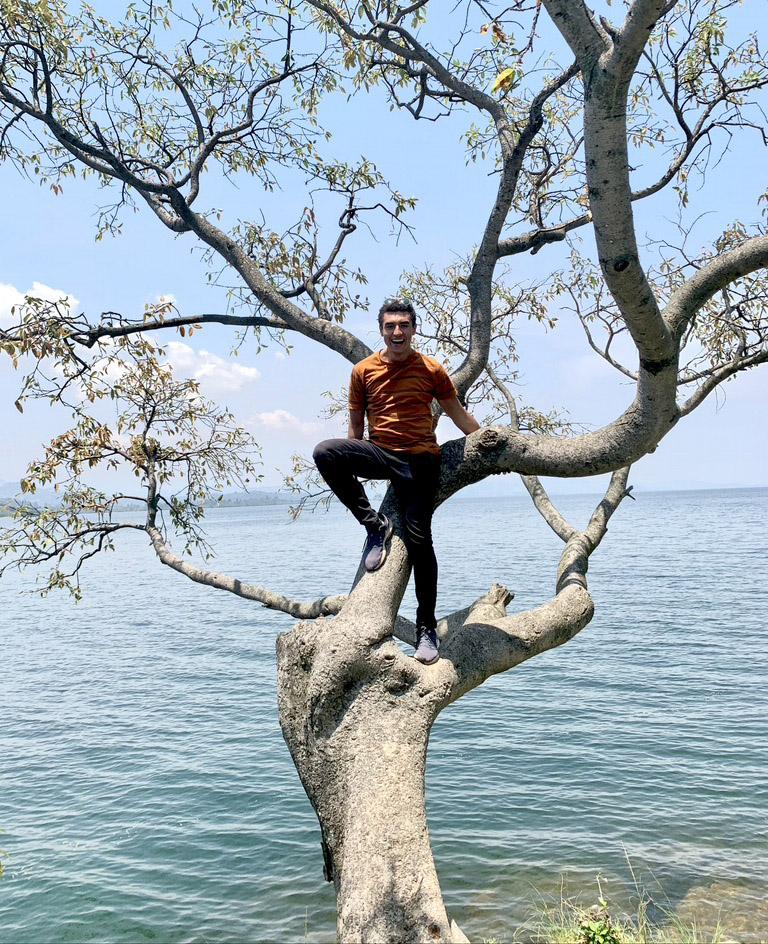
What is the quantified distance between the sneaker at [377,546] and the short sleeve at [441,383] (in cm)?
110

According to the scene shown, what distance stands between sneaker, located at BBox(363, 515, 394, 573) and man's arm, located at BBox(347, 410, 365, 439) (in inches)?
27.8

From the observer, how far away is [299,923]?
32.4 feet

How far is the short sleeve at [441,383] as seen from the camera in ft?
21.3

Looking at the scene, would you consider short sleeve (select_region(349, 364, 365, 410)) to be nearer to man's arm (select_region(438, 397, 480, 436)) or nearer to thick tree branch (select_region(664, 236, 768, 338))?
man's arm (select_region(438, 397, 480, 436))

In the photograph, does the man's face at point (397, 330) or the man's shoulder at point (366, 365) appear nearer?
the man's face at point (397, 330)

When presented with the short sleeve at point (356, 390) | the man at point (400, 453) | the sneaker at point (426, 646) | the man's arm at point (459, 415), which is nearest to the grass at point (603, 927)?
the sneaker at point (426, 646)

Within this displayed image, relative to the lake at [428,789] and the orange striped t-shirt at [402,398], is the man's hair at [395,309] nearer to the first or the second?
the orange striped t-shirt at [402,398]

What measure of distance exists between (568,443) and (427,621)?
1891mm

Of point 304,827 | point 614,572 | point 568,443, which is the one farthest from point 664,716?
point 614,572

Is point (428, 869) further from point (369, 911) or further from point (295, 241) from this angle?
point (295, 241)

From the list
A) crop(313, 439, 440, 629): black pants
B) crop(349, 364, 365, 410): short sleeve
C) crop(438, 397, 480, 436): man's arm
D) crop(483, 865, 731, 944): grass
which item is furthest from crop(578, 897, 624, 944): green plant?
crop(349, 364, 365, 410): short sleeve

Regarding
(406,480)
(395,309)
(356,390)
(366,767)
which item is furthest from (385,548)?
(395,309)

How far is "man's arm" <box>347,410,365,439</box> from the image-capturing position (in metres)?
6.62

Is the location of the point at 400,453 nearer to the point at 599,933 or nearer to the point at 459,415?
the point at 459,415
